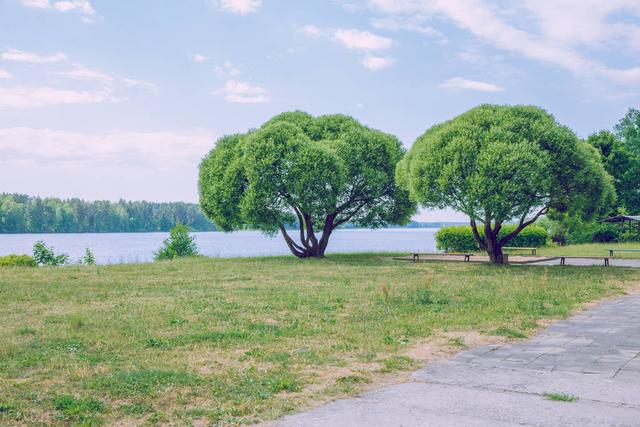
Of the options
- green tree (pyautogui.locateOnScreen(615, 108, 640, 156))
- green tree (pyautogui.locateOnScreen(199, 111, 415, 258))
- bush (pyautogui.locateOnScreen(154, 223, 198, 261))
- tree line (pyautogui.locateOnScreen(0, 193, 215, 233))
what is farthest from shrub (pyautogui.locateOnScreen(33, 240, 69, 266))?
tree line (pyautogui.locateOnScreen(0, 193, 215, 233))

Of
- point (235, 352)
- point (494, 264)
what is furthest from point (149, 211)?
point (235, 352)

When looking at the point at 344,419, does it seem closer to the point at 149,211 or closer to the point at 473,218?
the point at 473,218

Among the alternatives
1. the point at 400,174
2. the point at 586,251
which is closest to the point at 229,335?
the point at 400,174

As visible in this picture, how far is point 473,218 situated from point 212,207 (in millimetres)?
16014

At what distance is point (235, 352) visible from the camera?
29.9 feet

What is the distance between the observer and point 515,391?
6.77 meters

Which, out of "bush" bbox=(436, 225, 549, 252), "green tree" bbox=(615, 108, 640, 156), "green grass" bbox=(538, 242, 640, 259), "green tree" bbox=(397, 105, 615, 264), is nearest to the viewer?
"green tree" bbox=(397, 105, 615, 264)

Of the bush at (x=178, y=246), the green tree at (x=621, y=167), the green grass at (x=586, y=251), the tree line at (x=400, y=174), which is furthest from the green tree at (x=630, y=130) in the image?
the bush at (x=178, y=246)

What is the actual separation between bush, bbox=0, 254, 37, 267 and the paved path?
86.2 feet

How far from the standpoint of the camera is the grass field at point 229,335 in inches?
261

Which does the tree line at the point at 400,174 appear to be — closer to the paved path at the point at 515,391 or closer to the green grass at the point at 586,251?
the green grass at the point at 586,251

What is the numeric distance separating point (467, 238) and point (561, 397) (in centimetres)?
3506

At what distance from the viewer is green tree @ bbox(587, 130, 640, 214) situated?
179ft

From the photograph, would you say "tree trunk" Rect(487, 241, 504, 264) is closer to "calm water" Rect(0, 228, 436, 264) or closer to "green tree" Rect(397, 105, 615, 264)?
"green tree" Rect(397, 105, 615, 264)
